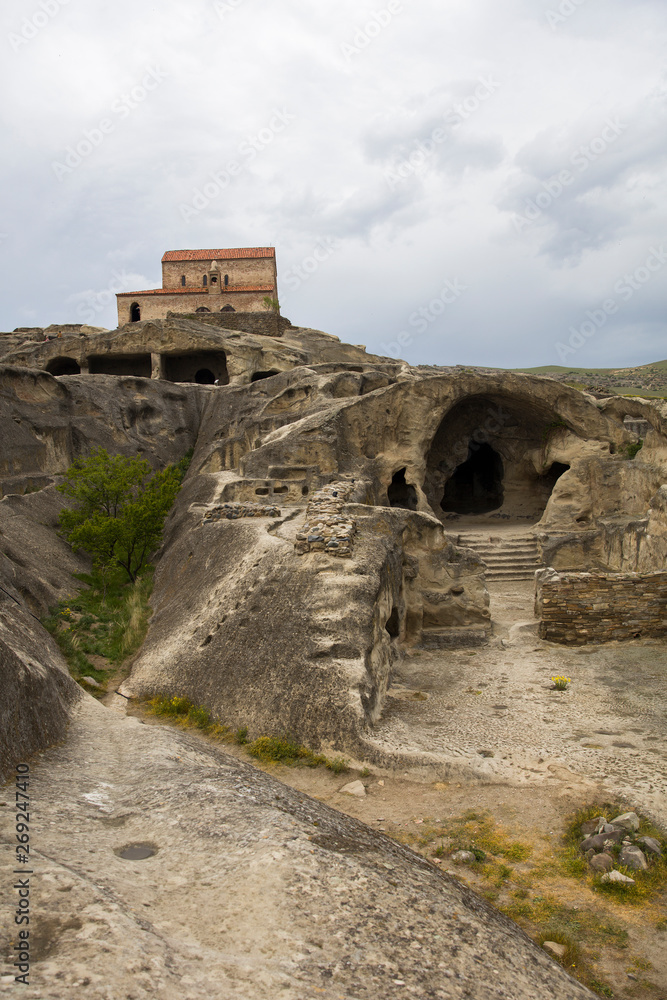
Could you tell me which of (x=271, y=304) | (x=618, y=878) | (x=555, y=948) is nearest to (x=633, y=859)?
(x=618, y=878)

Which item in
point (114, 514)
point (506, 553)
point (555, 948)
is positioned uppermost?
point (114, 514)

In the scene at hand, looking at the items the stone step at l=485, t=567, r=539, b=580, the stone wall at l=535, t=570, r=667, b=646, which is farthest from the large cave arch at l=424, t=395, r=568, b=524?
the stone wall at l=535, t=570, r=667, b=646

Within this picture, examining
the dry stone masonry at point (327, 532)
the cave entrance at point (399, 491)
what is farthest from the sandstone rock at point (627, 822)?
the cave entrance at point (399, 491)

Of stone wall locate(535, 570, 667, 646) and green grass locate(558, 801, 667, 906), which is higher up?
stone wall locate(535, 570, 667, 646)

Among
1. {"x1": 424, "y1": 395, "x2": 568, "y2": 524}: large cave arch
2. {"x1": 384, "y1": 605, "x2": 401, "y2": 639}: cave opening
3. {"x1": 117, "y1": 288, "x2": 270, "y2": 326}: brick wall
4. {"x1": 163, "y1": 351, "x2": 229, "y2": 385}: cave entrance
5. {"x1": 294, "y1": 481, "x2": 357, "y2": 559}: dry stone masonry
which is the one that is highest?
{"x1": 117, "y1": 288, "x2": 270, "y2": 326}: brick wall

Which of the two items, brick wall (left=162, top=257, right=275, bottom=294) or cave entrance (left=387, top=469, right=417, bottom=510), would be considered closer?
cave entrance (left=387, top=469, right=417, bottom=510)

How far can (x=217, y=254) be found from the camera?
36969 mm

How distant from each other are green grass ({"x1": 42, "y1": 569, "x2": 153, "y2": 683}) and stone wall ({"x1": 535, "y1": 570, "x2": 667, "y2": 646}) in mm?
7488

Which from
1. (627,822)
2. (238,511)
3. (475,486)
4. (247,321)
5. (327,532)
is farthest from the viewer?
(247,321)

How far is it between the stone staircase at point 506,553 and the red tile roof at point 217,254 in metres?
24.9

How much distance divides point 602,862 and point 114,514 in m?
14.1

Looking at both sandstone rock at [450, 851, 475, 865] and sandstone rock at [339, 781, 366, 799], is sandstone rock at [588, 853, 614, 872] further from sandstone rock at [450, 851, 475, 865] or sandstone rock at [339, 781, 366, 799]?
sandstone rock at [339, 781, 366, 799]

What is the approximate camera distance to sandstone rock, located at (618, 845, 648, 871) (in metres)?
4.96

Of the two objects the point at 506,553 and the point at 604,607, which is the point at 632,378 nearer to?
the point at 506,553
